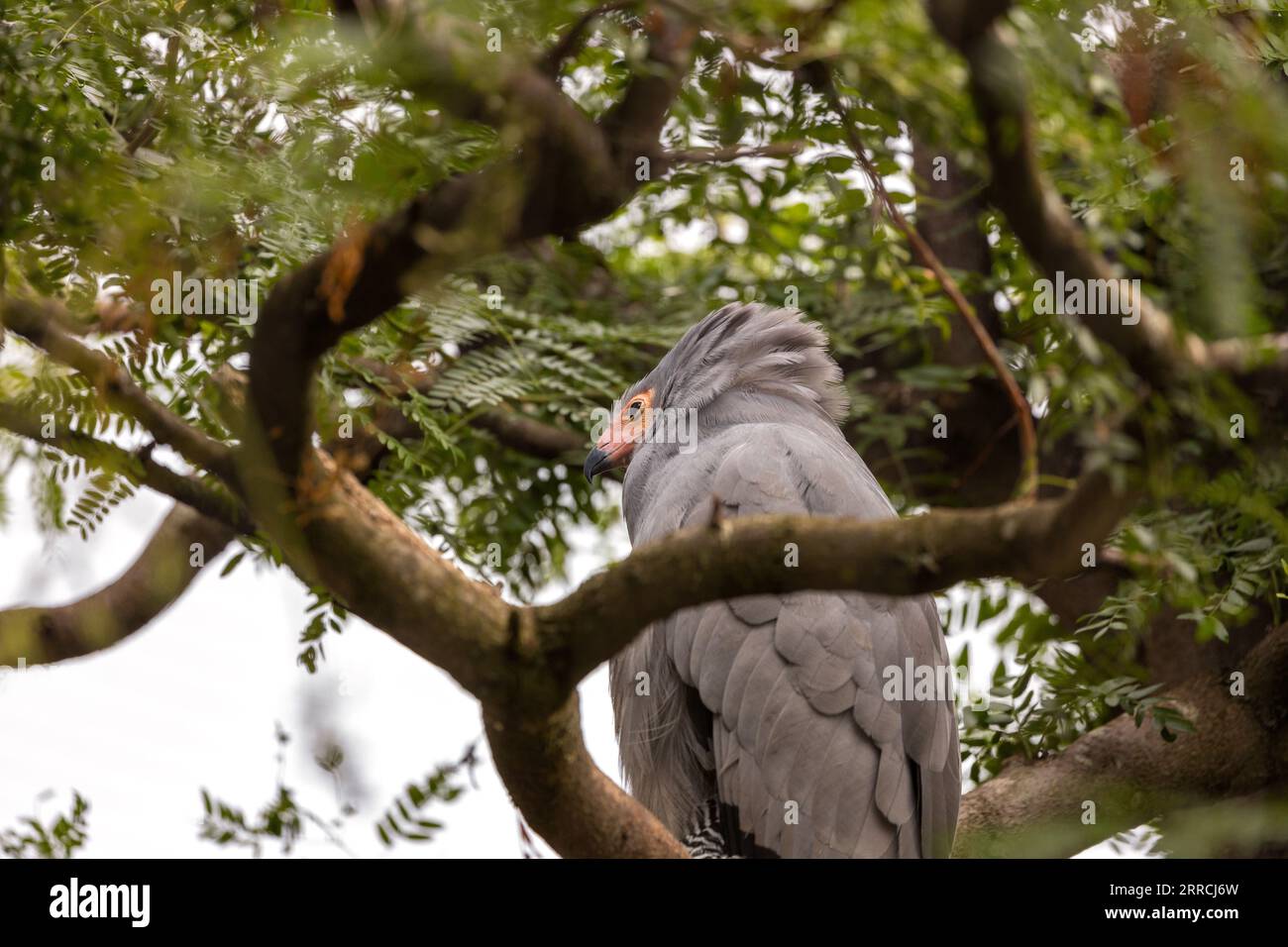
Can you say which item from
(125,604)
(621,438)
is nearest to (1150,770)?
(621,438)

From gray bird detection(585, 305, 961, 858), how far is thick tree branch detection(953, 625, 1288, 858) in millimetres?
350

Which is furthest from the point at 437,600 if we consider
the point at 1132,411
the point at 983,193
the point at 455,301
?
the point at 983,193

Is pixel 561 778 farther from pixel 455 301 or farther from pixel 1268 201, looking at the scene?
pixel 1268 201

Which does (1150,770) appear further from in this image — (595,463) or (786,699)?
(595,463)

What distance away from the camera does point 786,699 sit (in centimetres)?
436

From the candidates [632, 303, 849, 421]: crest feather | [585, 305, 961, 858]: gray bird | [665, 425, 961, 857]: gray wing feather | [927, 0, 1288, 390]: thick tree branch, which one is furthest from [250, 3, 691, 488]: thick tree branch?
[632, 303, 849, 421]: crest feather

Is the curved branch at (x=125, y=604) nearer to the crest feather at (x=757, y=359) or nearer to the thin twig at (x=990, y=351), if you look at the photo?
the crest feather at (x=757, y=359)

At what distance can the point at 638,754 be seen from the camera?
485 centimetres

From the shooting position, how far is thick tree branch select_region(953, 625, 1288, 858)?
4.58m

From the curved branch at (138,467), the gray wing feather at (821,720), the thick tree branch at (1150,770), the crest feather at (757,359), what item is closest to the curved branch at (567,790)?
the curved branch at (138,467)

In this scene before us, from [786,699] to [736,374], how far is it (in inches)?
68.3

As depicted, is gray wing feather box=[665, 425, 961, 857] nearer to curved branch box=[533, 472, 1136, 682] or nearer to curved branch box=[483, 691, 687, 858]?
curved branch box=[483, 691, 687, 858]

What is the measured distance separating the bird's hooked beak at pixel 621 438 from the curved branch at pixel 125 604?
1605 millimetres

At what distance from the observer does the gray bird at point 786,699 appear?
430 cm
